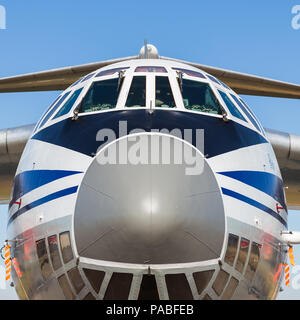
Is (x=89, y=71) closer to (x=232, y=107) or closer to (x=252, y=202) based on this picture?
(x=232, y=107)

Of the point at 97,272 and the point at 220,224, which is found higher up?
the point at 220,224

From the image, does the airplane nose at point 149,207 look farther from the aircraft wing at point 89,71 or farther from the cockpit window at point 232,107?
the aircraft wing at point 89,71

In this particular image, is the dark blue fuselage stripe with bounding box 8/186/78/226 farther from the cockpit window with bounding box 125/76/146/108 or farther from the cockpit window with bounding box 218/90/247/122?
the cockpit window with bounding box 218/90/247/122

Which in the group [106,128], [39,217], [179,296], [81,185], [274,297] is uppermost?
[106,128]

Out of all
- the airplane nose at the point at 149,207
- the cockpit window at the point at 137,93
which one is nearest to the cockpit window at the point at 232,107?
the cockpit window at the point at 137,93

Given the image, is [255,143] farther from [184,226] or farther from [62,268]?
[62,268]

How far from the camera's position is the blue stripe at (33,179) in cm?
470

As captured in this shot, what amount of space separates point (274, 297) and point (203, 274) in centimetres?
170

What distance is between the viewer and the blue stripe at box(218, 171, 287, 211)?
15.5ft

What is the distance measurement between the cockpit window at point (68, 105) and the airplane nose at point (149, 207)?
1.42 metres

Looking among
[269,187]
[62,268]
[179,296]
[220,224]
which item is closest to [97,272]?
[62,268]

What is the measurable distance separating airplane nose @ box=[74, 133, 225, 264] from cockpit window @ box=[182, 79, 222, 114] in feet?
4.14

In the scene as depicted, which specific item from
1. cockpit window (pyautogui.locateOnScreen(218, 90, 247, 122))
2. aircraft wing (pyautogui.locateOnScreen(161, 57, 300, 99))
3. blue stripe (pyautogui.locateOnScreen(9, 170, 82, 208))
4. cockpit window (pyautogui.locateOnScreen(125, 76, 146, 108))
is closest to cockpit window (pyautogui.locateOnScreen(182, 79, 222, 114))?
cockpit window (pyautogui.locateOnScreen(218, 90, 247, 122))
